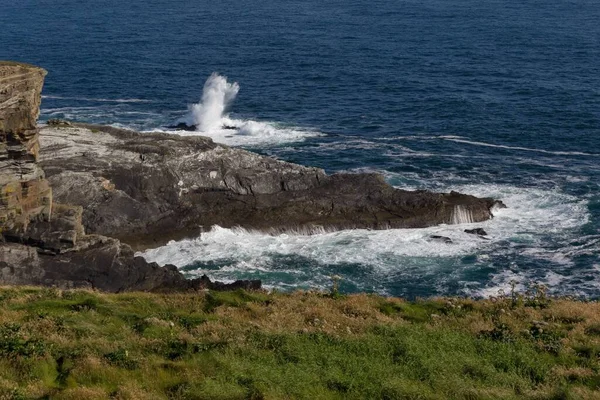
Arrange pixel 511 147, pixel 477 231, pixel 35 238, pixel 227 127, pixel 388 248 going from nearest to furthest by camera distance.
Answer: pixel 35 238, pixel 388 248, pixel 477 231, pixel 511 147, pixel 227 127

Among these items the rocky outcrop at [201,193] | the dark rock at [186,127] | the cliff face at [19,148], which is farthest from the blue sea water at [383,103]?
the cliff face at [19,148]

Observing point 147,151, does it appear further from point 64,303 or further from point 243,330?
point 243,330

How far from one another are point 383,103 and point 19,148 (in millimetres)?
53790

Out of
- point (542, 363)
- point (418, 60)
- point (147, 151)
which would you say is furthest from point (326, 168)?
point (542, 363)

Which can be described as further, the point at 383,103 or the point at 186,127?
the point at 383,103

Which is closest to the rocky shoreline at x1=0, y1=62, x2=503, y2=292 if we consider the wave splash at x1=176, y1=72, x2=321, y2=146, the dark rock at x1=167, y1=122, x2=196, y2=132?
the wave splash at x1=176, y1=72, x2=321, y2=146

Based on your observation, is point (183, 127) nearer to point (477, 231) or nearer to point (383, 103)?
point (383, 103)

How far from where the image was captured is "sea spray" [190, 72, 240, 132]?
3391 inches

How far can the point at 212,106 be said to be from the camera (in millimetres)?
88500

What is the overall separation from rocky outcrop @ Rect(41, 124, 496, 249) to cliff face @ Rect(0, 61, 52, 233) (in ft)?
24.2

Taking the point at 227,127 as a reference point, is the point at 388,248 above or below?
below

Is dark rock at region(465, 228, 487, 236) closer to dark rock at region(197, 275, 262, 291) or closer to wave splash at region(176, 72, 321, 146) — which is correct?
dark rock at region(197, 275, 262, 291)

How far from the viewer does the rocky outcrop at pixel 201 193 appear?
56156mm

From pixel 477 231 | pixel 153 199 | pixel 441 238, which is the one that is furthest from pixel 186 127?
pixel 477 231
